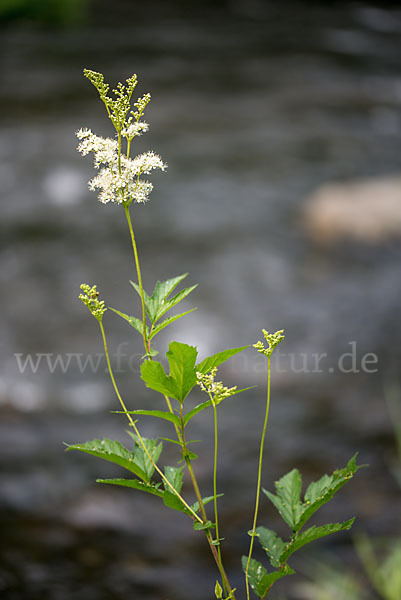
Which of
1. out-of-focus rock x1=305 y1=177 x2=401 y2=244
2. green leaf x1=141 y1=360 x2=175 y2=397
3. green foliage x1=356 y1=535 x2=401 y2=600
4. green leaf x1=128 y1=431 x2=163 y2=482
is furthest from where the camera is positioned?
out-of-focus rock x1=305 y1=177 x2=401 y2=244

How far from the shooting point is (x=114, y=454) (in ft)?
2.65

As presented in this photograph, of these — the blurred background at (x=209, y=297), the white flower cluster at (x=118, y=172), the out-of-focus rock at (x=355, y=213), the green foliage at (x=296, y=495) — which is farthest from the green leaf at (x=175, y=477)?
the out-of-focus rock at (x=355, y=213)

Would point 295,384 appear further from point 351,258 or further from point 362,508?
point 351,258

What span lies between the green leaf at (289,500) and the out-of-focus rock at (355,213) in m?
4.24

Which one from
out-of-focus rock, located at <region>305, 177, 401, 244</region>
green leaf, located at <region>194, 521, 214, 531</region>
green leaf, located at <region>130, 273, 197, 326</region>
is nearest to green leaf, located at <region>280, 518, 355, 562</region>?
green leaf, located at <region>194, 521, 214, 531</region>

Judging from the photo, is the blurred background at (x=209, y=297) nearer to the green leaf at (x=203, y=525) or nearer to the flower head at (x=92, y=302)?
the green leaf at (x=203, y=525)

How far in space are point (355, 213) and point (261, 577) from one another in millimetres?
4670

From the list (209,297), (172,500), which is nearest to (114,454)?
(172,500)

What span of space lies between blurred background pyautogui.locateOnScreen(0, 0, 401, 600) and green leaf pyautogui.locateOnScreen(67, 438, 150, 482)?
1510 mm

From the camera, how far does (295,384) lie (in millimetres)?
3930

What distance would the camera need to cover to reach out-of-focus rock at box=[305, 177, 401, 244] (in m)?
5.09

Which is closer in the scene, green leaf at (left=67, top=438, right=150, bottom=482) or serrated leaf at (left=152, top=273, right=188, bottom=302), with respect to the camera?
green leaf at (left=67, top=438, right=150, bottom=482)

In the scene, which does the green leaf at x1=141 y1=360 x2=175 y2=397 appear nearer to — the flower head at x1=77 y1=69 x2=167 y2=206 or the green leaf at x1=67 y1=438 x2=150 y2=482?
the green leaf at x1=67 y1=438 x2=150 y2=482

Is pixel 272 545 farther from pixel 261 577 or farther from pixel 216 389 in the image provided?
pixel 216 389
